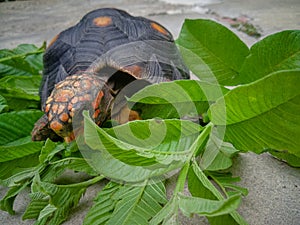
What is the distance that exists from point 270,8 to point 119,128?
1.70 meters

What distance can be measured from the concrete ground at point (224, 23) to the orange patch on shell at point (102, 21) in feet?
1.00

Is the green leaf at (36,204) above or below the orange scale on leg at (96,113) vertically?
below

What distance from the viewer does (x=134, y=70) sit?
2.00ft

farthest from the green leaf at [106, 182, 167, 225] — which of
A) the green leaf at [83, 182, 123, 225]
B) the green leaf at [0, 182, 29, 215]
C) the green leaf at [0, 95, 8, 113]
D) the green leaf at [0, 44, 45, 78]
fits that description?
the green leaf at [0, 44, 45, 78]

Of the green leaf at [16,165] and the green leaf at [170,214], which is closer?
the green leaf at [170,214]

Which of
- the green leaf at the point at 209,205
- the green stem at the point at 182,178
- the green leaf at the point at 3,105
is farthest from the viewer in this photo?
the green leaf at the point at 3,105

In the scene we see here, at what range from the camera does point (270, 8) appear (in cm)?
186

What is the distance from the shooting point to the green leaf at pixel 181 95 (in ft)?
1.30

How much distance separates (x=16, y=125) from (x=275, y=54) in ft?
1.29

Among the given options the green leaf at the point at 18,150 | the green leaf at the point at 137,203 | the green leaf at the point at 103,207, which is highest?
the green leaf at the point at 137,203

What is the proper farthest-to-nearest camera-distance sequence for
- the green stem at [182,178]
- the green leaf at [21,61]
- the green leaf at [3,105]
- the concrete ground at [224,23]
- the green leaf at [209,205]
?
the green leaf at [21,61] → the green leaf at [3,105] → the concrete ground at [224,23] → the green stem at [182,178] → the green leaf at [209,205]

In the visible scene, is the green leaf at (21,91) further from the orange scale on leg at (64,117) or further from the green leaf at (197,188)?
the green leaf at (197,188)

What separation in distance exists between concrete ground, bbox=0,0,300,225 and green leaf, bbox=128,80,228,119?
136 mm

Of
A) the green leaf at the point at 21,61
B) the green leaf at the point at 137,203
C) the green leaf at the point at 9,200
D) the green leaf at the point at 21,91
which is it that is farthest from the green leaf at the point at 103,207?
the green leaf at the point at 21,61
